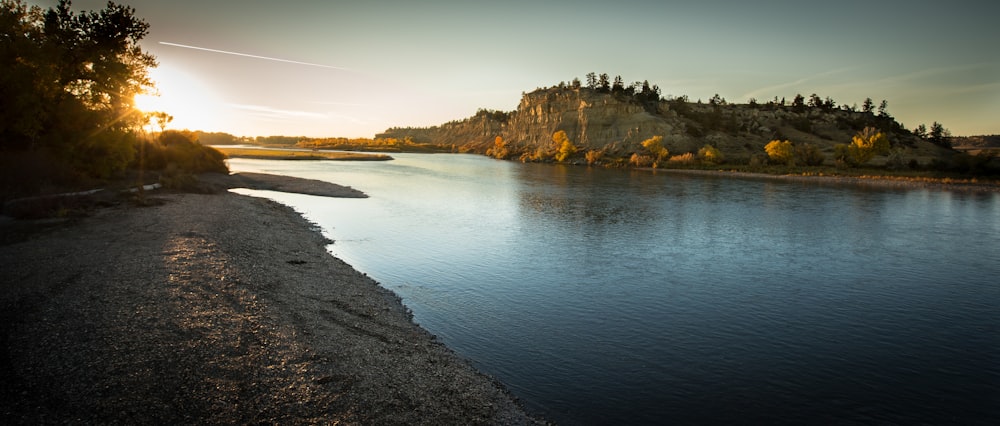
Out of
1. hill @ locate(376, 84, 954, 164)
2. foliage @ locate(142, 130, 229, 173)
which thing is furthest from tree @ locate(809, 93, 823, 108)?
foliage @ locate(142, 130, 229, 173)

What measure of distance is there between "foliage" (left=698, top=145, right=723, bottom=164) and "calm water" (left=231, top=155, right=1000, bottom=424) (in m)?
62.1

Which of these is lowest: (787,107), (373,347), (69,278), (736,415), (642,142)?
(736,415)

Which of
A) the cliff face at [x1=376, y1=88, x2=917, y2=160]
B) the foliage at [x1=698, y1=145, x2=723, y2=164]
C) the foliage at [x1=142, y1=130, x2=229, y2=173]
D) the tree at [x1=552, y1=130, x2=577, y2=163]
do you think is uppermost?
the cliff face at [x1=376, y1=88, x2=917, y2=160]

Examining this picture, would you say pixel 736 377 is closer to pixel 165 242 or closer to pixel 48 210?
pixel 165 242

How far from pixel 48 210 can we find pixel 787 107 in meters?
172

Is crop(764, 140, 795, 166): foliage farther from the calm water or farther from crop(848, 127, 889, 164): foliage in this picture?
the calm water

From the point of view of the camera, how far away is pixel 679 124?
12169cm

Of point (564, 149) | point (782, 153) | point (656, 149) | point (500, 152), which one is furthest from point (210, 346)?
point (500, 152)

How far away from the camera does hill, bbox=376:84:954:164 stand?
115250 millimetres

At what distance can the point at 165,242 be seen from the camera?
60.3 feet

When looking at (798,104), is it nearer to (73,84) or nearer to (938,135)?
(938,135)

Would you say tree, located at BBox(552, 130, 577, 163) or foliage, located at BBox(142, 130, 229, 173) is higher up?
tree, located at BBox(552, 130, 577, 163)

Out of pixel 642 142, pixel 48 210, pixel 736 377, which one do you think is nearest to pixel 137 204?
pixel 48 210

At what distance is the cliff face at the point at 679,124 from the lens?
117 m
